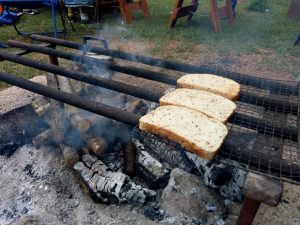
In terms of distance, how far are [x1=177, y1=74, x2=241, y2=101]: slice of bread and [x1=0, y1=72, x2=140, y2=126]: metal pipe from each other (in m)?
0.71

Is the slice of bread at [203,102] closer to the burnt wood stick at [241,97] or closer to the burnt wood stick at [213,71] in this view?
the burnt wood stick at [241,97]

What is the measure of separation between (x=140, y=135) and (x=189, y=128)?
0.50m

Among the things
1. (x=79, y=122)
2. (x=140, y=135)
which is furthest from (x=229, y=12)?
(x=140, y=135)

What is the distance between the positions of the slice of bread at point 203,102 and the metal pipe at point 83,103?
1.22ft

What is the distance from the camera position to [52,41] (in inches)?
129

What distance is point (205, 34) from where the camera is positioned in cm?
706

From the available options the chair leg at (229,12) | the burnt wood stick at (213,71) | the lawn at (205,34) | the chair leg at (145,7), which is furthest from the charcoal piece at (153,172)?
the chair leg at (145,7)

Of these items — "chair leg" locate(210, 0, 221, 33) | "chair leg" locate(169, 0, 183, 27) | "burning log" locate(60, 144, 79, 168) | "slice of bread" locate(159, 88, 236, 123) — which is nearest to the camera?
"slice of bread" locate(159, 88, 236, 123)

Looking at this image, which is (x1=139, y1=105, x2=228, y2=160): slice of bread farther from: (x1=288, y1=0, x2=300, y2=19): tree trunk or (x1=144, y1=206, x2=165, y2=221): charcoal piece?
(x1=288, y1=0, x2=300, y2=19): tree trunk

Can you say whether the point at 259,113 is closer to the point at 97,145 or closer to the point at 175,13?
the point at 97,145

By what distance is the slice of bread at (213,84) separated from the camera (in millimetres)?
2350

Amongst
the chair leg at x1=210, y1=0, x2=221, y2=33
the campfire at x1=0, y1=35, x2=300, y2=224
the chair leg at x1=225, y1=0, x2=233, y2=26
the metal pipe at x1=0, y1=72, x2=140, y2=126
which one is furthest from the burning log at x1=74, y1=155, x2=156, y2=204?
the chair leg at x1=225, y1=0, x2=233, y2=26

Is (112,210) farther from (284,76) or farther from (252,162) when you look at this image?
(284,76)

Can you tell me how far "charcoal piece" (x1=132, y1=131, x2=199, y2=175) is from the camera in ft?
8.92
